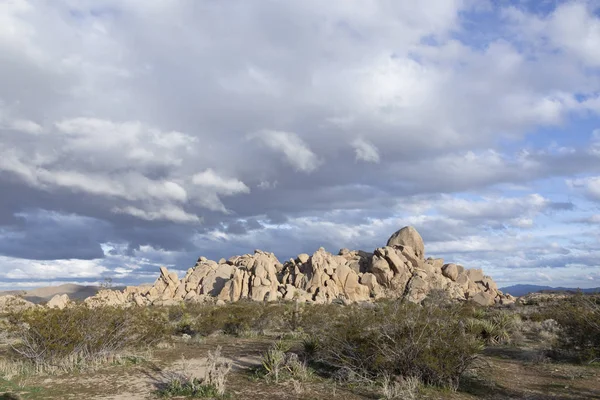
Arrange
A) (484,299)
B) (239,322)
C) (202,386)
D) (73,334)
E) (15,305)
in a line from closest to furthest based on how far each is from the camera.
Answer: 1. (202,386)
2. (73,334)
3. (15,305)
4. (239,322)
5. (484,299)

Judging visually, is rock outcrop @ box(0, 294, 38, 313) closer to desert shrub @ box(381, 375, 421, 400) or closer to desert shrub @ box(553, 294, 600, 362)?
desert shrub @ box(381, 375, 421, 400)

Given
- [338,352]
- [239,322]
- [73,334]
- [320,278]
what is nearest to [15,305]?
[73,334]

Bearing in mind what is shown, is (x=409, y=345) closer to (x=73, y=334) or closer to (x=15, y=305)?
(x=73, y=334)

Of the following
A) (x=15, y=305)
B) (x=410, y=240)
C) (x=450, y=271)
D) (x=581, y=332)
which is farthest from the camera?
(x=410, y=240)

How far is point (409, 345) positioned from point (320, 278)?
52177 mm

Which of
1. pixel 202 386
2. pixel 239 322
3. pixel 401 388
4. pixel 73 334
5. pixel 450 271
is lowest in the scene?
pixel 202 386

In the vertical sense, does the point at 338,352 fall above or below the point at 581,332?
below

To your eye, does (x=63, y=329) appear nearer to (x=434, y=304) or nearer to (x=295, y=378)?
(x=295, y=378)

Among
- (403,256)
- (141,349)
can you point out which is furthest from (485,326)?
(403,256)

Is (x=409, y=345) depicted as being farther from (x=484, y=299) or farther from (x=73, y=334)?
(x=484, y=299)

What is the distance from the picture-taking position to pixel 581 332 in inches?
627

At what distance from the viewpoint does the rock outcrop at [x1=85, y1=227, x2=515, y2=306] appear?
6097 centimetres

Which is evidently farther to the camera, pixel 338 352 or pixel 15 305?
pixel 15 305

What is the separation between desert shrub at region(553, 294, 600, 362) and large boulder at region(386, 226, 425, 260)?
5611 centimetres
